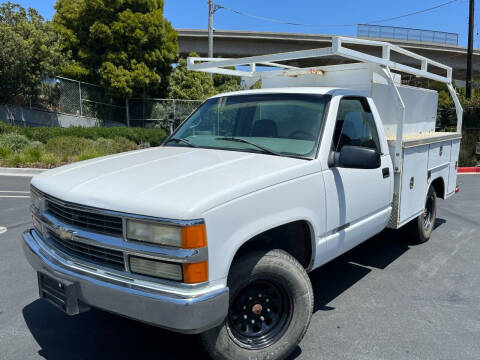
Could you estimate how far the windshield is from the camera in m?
3.51

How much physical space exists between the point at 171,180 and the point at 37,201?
1.20 metres

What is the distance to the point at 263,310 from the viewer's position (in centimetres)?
293

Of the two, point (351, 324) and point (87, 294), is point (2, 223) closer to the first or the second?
point (87, 294)

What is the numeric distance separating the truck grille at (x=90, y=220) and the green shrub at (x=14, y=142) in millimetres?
11683

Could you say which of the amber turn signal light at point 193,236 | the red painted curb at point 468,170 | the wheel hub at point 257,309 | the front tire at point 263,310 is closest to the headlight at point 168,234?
the amber turn signal light at point 193,236

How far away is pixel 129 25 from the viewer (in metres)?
20.0

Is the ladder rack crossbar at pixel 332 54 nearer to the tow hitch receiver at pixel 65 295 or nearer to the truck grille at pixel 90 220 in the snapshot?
the truck grille at pixel 90 220

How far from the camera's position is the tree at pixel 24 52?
15.8 m

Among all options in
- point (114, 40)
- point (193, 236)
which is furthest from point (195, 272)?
point (114, 40)

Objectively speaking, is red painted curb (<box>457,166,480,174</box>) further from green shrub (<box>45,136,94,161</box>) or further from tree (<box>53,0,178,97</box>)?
tree (<box>53,0,178,97</box>)

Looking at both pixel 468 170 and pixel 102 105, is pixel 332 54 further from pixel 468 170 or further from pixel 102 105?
pixel 102 105

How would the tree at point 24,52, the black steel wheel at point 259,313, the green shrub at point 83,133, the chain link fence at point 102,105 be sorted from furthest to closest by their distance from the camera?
the chain link fence at point 102,105, the tree at point 24,52, the green shrub at point 83,133, the black steel wheel at point 259,313

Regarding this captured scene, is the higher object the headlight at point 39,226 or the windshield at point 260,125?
the windshield at point 260,125

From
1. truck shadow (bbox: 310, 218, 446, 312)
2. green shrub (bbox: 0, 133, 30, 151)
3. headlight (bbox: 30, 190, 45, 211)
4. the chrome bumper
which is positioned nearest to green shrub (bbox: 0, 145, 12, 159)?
green shrub (bbox: 0, 133, 30, 151)
